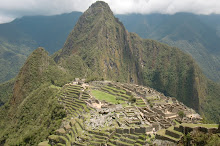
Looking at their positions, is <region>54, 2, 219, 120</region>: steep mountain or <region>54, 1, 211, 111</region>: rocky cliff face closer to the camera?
<region>54, 1, 211, 111</region>: rocky cliff face

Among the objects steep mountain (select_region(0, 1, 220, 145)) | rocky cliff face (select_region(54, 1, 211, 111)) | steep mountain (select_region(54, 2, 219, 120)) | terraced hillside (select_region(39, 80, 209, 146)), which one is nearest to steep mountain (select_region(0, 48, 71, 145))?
steep mountain (select_region(0, 1, 220, 145))

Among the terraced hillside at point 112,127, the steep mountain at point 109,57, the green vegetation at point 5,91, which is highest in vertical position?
the steep mountain at point 109,57

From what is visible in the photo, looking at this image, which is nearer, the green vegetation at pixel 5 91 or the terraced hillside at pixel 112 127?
the terraced hillside at pixel 112 127

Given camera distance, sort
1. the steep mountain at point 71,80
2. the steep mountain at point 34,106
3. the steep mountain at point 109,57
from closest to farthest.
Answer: the steep mountain at point 34,106
the steep mountain at point 71,80
the steep mountain at point 109,57

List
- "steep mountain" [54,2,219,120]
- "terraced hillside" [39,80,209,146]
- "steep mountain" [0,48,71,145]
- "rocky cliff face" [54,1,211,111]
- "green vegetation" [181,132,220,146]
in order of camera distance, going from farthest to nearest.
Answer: "steep mountain" [54,2,219,120]
"rocky cliff face" [54,1,211,111]
"steep mountain" [0,48,71,145]
"terraced hillside" [39,80,209,146]
"green vegetation" [181,132,220,146]

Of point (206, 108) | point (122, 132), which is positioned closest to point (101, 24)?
point (206, 108)

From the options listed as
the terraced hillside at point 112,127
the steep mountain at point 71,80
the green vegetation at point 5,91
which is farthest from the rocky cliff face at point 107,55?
the terraced hillside at point 112,127

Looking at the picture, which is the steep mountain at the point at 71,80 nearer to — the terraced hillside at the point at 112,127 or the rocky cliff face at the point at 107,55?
the rocky cliff face at the point at 107,55

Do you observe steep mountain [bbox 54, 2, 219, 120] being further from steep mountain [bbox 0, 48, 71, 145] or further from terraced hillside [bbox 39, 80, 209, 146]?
terraced hillside [bbox 39, 80, 209, 146]

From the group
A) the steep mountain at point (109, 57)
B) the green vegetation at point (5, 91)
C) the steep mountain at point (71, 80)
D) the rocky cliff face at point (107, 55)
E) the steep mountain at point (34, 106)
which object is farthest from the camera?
the steep mountain at point (109, 57)

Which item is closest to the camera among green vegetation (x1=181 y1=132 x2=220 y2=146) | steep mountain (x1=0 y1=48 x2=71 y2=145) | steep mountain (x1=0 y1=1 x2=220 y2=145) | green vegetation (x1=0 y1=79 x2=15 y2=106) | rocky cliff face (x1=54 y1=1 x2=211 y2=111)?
green vegetation (x1=181 y1=132 x2=220 y2=146)

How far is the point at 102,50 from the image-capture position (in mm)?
162125

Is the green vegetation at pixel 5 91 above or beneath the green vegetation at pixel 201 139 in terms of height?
above

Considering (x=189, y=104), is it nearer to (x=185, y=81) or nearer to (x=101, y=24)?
(x=185, y=81)
